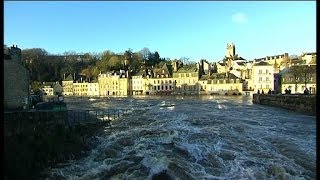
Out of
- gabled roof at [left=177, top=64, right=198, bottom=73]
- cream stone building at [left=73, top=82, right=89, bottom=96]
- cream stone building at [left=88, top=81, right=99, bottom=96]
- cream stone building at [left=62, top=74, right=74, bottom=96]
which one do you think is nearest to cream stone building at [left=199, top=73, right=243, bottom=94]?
gabled roof at [left=177, top=64, right=198, bottom=73]

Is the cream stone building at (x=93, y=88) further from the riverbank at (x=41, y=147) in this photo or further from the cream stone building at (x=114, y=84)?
the riverbank at (x=41, y=147)

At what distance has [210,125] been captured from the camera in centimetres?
2823

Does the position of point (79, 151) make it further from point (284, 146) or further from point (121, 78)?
point (121, 78)

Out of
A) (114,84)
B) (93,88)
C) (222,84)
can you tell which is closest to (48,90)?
(93,88)

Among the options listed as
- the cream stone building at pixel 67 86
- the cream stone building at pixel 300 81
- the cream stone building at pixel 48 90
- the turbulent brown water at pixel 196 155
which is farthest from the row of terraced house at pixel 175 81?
the turbulent brown water at pixel 196 155

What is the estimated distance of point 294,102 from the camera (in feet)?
167

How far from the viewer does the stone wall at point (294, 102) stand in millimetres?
45469

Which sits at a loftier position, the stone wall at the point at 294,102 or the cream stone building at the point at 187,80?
the cream stone building at the point at 187,80

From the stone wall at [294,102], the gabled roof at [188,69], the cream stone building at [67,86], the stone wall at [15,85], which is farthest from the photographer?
the cream stone building at [67,86]

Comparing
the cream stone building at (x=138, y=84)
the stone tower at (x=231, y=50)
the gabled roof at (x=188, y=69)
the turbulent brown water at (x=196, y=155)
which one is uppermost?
the stone tower at (x=231, y=50)

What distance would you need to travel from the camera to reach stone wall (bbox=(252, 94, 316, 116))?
45469 mm

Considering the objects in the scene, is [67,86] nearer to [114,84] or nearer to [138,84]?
[114,84]

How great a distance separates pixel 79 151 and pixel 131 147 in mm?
2541

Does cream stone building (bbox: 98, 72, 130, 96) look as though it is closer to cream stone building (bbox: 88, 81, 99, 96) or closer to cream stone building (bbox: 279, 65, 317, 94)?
cream stone building (bbox: 88, 81, 99, 96)
